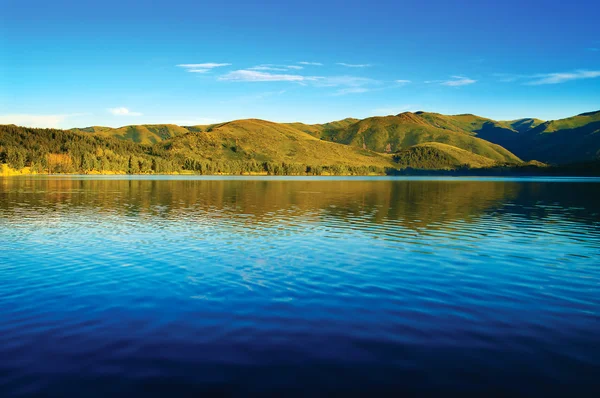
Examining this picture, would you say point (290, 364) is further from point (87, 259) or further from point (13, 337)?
point (87, 259)

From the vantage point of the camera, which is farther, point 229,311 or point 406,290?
point 406,290

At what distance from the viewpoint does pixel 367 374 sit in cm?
1388

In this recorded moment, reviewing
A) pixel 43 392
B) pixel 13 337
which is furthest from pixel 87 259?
pixel 43 392

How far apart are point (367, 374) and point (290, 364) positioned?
102 inches

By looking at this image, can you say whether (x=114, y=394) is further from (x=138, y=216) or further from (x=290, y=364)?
(x=138, y=216)

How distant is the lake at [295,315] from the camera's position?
13.6 meters

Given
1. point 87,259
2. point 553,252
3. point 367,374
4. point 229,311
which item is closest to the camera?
point 367,374

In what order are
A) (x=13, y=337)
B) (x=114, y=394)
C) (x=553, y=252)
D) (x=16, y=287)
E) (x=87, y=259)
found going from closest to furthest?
(x=114, y=394)
(x=13, y=337)
(x=16, y=287)
(x=87, y=259)
(x=553, y=252)

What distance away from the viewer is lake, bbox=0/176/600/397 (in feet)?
44.7

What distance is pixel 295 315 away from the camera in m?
19.5

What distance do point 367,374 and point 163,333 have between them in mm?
8395

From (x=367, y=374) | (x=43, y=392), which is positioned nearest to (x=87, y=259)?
(x=43, y=392)

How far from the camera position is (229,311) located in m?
20.0

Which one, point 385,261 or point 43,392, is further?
point 385,261
